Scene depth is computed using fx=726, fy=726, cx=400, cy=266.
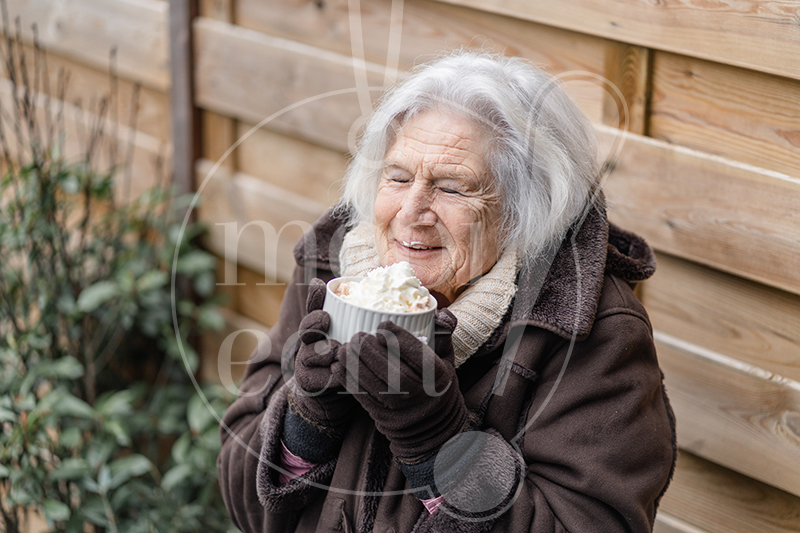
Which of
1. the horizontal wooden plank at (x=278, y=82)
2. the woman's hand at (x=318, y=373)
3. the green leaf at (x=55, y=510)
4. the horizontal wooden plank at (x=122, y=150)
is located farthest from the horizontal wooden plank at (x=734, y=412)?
the horizontal wooden plank at (x=122, y=150)

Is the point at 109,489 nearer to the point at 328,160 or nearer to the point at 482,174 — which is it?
the point at 328,160

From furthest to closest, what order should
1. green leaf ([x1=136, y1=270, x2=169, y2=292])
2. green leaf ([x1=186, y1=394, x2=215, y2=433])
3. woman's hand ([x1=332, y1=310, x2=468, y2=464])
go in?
1. green leaf ([x1=136, y1=270, x2=169, y2=292])
2. green leaf ([x1=186, y1=394, x2=215, y2=433])
3. woman's hand ([x1=332, y1=310, x2=468, y2=464])

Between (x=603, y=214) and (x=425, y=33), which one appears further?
(x=425, y=33)

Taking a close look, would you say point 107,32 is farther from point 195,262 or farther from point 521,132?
point 521,132

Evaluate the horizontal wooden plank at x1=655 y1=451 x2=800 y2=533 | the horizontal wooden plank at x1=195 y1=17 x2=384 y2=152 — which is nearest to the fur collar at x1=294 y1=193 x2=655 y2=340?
the horizontal wooden plank at x1=655 y1=451 x2=800 y2=533

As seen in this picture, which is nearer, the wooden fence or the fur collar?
the fur collar

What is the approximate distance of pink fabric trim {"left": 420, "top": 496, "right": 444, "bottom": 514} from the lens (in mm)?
1243

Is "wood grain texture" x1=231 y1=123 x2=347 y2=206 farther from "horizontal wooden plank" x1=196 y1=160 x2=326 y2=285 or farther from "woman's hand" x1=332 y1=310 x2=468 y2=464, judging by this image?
"woman's hand" x1=332 y1=310 x2=468 y2=464

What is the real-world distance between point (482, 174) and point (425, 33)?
857 millimetres

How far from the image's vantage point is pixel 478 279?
4.60 feet


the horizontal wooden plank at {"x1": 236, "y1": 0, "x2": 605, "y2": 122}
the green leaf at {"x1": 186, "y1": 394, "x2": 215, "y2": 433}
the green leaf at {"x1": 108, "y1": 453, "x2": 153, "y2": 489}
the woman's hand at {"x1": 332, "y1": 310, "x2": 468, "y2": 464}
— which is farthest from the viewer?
the green leaf at {"x1": 186, "y1": 394, "x2": 215, "y2": 433}

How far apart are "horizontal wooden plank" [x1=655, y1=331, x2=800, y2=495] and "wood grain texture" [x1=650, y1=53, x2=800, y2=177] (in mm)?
457

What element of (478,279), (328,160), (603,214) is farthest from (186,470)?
(603,214)

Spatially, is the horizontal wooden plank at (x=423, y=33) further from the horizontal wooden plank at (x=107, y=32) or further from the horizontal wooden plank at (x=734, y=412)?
the horizontal wooden plank at (x=734, y=412)
